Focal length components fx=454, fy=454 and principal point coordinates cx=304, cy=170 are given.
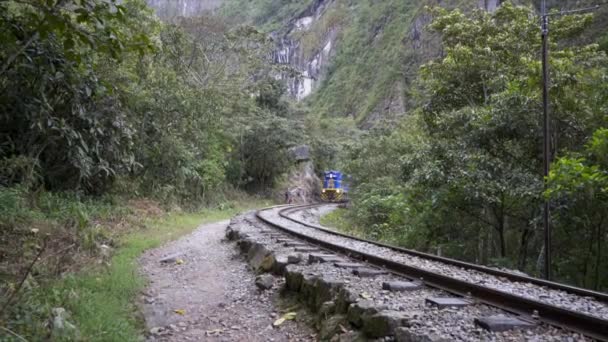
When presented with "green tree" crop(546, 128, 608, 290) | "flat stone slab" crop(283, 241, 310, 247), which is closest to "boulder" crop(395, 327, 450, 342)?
"green tree" crop(546, 128, 608, 290)

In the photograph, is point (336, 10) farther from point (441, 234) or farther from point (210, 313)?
point (210, 313)

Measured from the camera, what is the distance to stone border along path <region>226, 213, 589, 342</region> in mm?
3633

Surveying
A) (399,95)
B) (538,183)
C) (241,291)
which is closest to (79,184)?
(241,291)

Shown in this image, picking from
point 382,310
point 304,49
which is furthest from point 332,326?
point 304,49

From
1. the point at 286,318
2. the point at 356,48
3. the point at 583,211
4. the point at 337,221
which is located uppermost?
the point at 356,48

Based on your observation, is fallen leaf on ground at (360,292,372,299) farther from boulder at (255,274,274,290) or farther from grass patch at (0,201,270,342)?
grass patch at (0,201,270,342)

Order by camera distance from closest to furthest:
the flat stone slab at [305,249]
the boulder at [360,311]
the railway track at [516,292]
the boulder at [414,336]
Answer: the boulder at [414,336] → the railway track at [516,292] → the boulder at [360,311] → the flat stone slab at [305,249]

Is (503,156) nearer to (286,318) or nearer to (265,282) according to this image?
(265,282)

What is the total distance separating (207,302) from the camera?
6516mm

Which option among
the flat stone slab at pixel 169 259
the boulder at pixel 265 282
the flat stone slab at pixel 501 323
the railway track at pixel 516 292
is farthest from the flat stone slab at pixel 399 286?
the flat stone slab at pixel 169 259

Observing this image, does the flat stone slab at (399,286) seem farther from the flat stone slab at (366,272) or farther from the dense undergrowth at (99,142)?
the dense undergrowth at (99,142)

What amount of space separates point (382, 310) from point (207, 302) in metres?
3.20

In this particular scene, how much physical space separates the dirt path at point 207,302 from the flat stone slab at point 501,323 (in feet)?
6.23

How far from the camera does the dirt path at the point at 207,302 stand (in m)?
5.26
